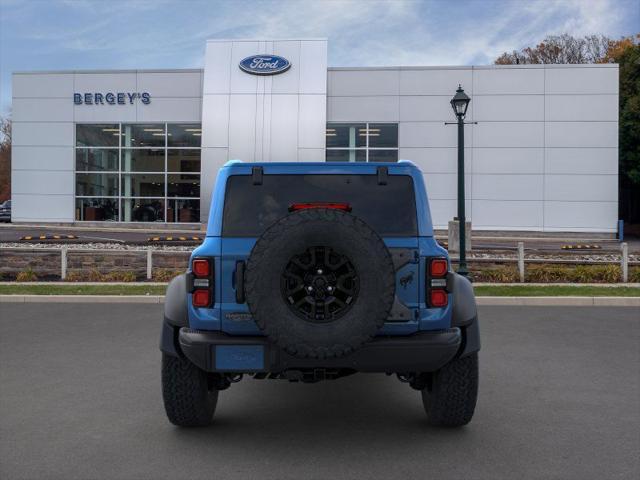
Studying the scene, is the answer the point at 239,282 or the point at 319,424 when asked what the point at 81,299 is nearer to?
the point at 319,424

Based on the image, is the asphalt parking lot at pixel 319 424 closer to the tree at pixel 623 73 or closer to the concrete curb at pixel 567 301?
the concrete curb at pixel 567 301

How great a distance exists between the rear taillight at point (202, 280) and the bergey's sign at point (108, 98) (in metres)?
32.2

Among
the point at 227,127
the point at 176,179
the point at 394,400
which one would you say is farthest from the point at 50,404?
the point at 176,179

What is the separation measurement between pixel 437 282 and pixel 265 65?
29.7 m

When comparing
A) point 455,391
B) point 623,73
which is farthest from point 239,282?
point 623,73

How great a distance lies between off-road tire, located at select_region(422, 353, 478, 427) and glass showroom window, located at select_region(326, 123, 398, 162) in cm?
2874

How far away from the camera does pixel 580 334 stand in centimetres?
889

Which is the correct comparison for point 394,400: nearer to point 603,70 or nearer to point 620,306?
point 620,306

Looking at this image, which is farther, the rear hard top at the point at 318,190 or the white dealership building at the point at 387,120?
the white dealership building at the point at 387,120

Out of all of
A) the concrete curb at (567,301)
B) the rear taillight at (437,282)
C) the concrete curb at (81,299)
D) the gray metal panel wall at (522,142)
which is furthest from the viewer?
the gray metal panel wall at (522,142)

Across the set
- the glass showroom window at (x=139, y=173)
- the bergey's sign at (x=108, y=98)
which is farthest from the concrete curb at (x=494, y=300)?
the bergey's sign at (x=108, y=98)

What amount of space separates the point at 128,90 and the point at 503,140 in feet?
66.0

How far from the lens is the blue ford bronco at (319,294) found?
12.1ft

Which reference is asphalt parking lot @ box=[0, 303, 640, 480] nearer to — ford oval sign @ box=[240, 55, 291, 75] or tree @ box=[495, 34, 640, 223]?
ford oval sign @ box=[240, 55, 291, 75]
